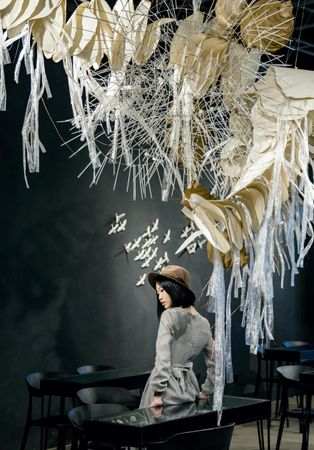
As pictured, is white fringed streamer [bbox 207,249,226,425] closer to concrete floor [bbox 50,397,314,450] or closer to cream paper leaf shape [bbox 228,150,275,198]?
cream paper leaf shape [bbox 228,150,275,198]

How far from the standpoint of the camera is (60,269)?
716cm

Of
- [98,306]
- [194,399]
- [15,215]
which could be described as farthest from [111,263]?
[194,399]

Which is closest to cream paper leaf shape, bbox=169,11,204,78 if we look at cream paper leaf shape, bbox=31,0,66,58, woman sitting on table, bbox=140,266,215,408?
cream paper leaf shape, bbox=31,0,66,58

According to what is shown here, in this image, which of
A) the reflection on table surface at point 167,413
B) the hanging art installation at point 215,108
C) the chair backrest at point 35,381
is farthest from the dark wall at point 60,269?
the hanging art installation at point 215,108

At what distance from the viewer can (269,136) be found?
1.38 m

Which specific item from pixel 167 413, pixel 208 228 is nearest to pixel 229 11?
pixel 208 228

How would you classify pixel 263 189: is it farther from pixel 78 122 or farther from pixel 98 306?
pixel 98 306

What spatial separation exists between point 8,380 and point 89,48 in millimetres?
5707

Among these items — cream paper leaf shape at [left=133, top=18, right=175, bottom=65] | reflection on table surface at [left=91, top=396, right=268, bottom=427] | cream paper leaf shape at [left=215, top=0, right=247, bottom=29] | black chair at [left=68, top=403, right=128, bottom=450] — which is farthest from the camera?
black chair at [left=68, top=403, right=128, bottom=450]

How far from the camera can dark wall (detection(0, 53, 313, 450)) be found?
668 cm

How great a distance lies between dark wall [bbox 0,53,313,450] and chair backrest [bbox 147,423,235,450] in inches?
128

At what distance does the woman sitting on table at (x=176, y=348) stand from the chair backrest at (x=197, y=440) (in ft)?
3.15

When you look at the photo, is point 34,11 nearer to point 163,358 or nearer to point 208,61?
point 208,61

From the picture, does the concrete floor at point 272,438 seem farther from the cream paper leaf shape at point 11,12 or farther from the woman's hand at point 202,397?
the cream paper leaf shape at point 11,12
